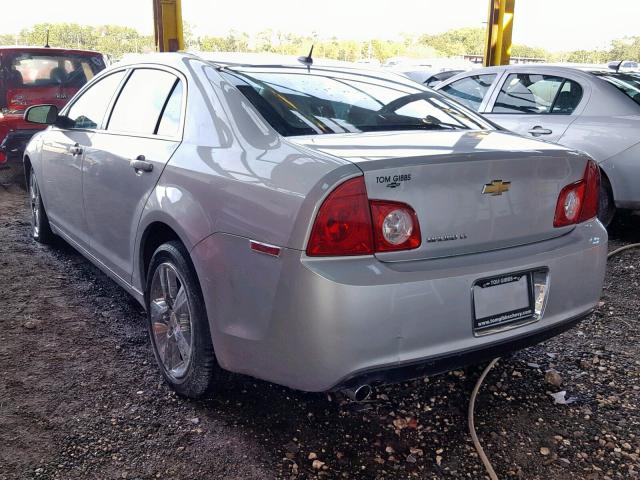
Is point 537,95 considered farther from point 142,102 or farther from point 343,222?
point 343,222

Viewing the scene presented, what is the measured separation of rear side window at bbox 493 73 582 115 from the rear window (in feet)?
17.3

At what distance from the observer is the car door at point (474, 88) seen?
20.2 ft

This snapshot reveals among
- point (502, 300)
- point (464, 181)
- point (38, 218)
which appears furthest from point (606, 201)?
point (38, 218)

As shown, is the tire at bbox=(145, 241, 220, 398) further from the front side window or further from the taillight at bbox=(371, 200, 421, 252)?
the front side window

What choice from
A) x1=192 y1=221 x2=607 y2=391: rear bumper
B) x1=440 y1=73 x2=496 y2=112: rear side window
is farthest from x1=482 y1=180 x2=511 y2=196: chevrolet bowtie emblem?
x1=440 y1=73 x2=496 y2=112: rear side window

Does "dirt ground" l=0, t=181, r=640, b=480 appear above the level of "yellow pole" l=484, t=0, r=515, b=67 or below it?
below

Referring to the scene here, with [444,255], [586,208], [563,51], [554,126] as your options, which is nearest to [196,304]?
[444,255]

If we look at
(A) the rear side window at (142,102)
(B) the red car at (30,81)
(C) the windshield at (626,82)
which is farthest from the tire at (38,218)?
(C) the windshield at (626,82)

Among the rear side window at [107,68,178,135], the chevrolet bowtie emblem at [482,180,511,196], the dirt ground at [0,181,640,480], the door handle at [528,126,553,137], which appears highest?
the rear side window at [107,68,178,135]

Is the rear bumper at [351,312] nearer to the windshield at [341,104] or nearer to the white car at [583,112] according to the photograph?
the windshield at [341,104]

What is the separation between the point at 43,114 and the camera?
406 cm

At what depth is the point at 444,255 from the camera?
6.91 feet

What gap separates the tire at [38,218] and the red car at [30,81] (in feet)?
8.77

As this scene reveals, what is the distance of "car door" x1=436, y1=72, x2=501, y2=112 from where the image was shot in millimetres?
6160
